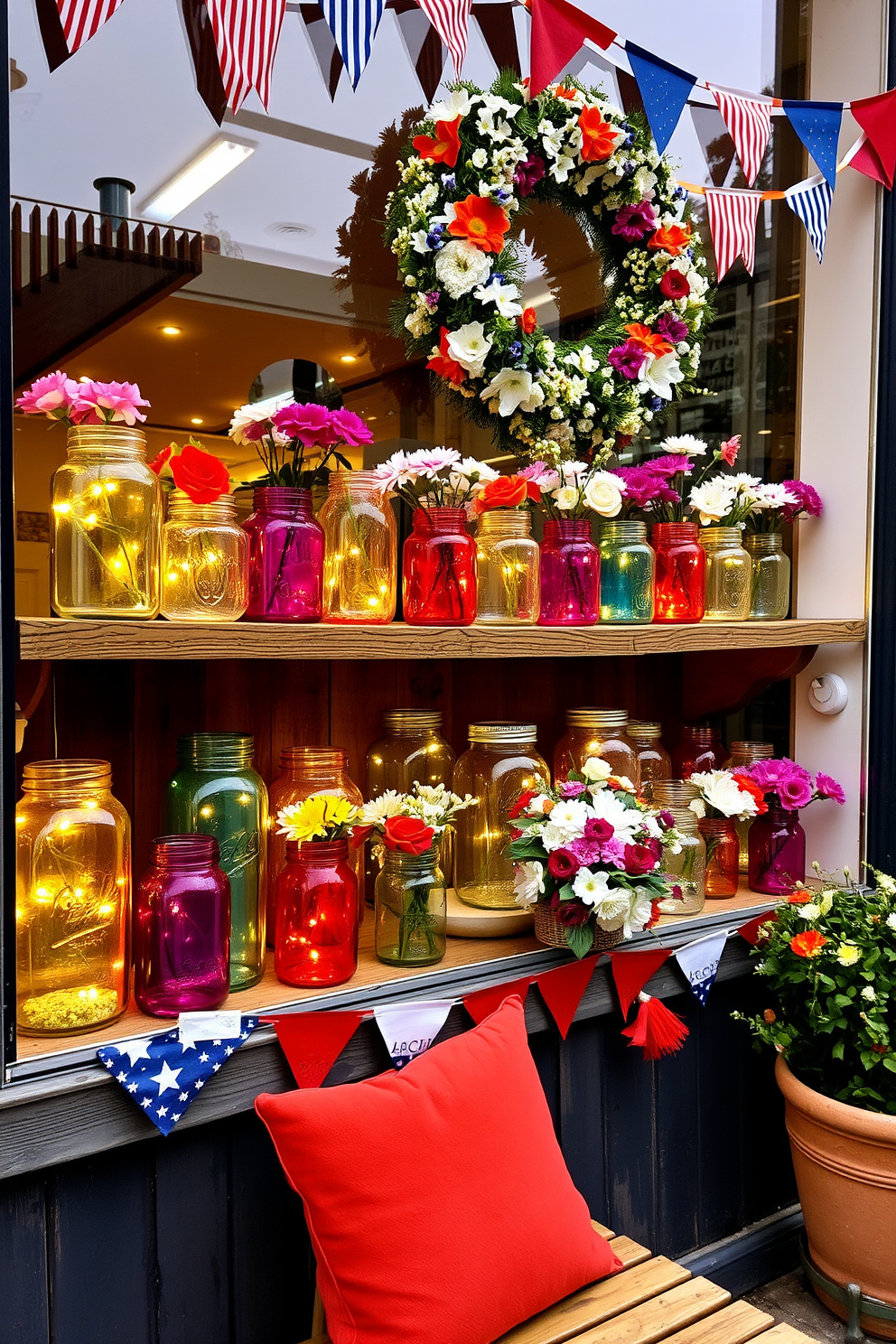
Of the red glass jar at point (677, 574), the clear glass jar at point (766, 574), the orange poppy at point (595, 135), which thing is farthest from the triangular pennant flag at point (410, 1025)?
the orange poppy at point (595, 135)

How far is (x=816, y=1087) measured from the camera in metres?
1.92

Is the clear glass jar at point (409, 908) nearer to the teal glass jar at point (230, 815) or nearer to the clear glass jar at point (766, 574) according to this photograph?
the teal glass jar at point (230, 815)

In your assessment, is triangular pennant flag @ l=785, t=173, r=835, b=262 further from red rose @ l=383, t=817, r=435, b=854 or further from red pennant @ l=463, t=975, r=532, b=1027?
red pennant @ l=463, t=975, r=532, b=1027

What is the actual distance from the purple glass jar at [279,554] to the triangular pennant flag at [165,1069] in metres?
0.59

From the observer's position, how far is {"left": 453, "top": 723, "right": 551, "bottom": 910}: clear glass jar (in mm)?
1852

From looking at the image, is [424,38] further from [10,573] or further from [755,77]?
[10,573]

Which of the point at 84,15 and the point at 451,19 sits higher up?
the point at 451,19

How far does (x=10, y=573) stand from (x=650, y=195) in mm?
1478

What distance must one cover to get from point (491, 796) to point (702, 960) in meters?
0.52

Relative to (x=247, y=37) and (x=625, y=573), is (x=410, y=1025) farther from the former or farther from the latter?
(x=247, y=37)

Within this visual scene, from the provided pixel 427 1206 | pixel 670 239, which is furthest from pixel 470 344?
pixel 427 1206

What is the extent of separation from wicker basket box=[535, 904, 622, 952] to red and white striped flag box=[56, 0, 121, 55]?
1.42 m

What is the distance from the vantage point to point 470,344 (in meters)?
1.79

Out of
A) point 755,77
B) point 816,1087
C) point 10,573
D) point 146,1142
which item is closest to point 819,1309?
point 816,1087
